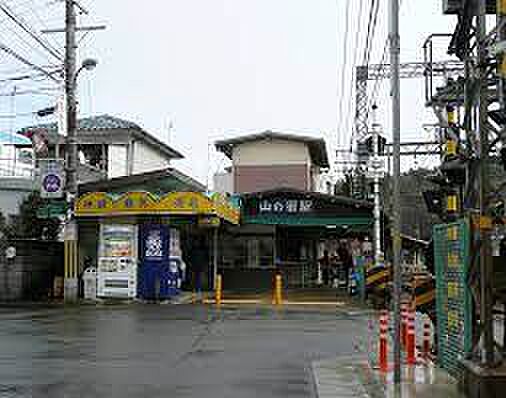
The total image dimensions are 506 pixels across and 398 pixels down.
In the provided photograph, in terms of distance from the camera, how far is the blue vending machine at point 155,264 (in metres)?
26.6

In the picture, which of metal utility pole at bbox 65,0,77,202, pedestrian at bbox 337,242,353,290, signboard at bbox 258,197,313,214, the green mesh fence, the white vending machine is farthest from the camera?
pedestrian at bbox 337,242,353,290

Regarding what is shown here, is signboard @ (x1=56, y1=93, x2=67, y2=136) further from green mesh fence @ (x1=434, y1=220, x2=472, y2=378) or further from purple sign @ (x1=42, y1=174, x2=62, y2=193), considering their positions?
green mesh fence @ (x1=434, y1=220, x2=472, y2=378)

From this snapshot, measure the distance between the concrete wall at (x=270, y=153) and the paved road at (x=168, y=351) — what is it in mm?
21955

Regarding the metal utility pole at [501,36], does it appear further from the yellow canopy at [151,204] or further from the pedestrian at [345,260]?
the pedestrian at [345,260]

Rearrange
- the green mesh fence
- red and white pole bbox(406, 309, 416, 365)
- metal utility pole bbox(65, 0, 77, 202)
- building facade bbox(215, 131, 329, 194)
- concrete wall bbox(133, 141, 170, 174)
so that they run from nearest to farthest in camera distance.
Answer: the green mesh fence < red and white pole bbox(406, 309, 416, 365) < metal utility pole bbox(65, 0, 77, 202) < concrete wall bbox(133, 141, 170, 174) < building facade bbox(215, 131, 329, 194)

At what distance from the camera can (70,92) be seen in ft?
87.2

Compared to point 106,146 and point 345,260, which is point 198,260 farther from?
point 106,146

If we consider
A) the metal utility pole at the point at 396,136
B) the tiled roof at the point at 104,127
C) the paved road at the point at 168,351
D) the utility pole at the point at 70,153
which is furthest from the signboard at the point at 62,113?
the metal utility pole at the point at 396,136

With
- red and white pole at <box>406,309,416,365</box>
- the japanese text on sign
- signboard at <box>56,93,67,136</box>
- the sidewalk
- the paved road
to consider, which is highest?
signboard at <box>56,93,67,136</box>

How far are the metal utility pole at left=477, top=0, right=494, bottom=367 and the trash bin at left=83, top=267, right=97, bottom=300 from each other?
19.1m

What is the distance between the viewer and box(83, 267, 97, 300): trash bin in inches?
1061

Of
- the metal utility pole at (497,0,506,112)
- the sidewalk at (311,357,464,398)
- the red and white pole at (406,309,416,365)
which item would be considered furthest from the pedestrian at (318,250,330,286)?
the metal utility pole at (497,0,506,112)

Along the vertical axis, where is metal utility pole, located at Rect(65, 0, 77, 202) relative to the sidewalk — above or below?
above

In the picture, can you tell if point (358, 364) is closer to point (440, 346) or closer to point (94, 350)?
point (440, 346)
